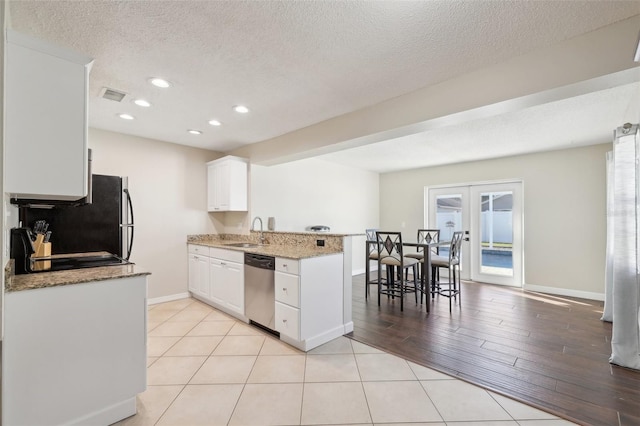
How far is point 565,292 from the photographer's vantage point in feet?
15.2

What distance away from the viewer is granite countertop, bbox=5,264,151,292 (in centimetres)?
151

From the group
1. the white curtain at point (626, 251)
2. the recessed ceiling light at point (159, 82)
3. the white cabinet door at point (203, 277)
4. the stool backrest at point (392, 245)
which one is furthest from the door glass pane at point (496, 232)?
the recessed ceiling light at point (159, 82)

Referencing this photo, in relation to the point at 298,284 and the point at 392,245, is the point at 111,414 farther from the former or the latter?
the point at 392,245

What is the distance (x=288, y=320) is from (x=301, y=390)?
0.77m

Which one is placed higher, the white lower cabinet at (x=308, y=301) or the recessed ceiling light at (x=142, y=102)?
the recessed ceiling light at (x=142, y=102)

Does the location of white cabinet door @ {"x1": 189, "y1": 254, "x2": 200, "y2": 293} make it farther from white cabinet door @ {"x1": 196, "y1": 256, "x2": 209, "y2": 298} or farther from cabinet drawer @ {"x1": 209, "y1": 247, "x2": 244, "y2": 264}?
cabinet drawer @ {"x1": 209, "y1": 247, "x2": 244, "y2": 264}

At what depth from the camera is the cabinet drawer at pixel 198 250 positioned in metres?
4.05

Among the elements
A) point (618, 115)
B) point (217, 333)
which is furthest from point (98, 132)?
point (618, 115)

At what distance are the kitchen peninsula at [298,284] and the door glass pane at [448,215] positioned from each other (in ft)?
12.1

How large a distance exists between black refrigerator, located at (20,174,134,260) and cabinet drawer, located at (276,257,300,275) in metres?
1.84

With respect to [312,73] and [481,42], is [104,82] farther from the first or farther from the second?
[481,42]

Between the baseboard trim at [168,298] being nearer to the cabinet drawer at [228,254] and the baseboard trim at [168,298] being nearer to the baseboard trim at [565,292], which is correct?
the cabinet drawer at [228,254]

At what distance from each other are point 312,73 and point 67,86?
1574 millimetres

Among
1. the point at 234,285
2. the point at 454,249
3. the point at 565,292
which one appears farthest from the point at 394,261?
the point at 565,292
